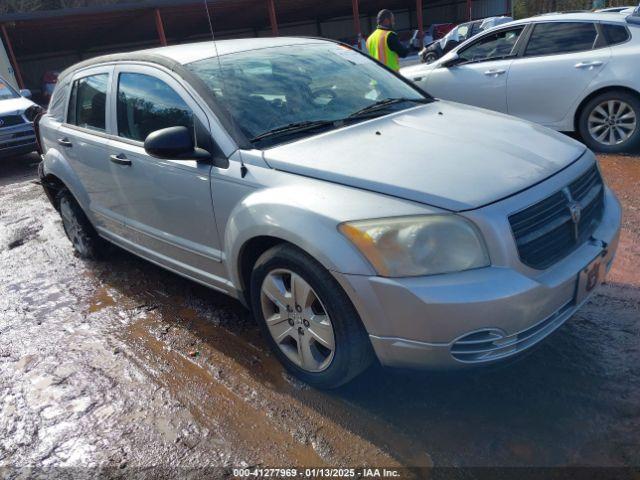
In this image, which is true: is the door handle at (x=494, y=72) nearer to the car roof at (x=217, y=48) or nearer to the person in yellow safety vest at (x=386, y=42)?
the person in yellow safety vest at (x=386, y=42)

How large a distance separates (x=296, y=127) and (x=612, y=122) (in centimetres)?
474

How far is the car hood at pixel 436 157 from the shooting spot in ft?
7.90

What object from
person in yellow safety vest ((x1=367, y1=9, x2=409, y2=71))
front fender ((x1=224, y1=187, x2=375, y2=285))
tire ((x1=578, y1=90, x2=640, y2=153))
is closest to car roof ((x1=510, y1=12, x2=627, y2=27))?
tire ((x1=578, y1=90, x2=640, y2=153))

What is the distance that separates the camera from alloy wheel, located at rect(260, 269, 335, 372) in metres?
2.66

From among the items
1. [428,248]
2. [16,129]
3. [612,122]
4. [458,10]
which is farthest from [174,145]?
[458,10]

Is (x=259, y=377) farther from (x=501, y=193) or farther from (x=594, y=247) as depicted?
(x=594, y=247)

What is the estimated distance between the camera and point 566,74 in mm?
6332

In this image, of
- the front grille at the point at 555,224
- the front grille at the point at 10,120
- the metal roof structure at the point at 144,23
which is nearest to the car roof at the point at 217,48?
the front grille at the point at 555,224

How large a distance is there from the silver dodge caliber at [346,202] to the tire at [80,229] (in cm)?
92

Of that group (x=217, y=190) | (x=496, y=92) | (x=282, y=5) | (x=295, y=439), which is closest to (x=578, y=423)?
(x=295, y=439)

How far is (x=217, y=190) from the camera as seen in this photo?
300cm

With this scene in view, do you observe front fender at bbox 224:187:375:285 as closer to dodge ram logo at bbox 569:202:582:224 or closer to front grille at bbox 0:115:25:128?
dodge ram logo at bbox 569:202:582:224

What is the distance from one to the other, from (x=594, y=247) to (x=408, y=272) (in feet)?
3.36

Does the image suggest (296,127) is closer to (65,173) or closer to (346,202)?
(346,202)
